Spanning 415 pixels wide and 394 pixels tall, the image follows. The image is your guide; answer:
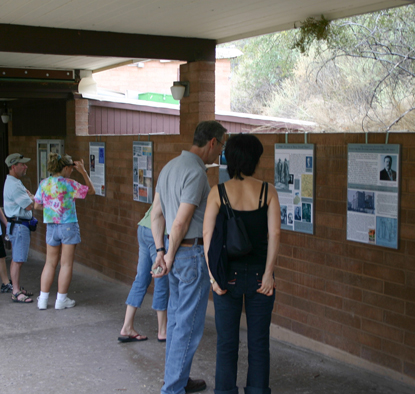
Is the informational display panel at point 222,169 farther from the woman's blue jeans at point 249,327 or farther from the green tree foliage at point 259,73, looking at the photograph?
the green tree foliage at point 259,73

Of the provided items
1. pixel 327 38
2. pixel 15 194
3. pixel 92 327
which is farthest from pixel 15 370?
pixel 327 38

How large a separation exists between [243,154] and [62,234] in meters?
3.67

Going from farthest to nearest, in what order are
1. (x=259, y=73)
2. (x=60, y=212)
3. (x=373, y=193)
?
(x=259, y=73)
(x=60, y=212)
(x=373, y=193)

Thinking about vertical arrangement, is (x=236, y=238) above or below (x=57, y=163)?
below

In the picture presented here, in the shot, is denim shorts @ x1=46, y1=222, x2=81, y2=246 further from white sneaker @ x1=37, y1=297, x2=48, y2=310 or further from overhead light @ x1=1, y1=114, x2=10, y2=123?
overhead light @ x1=1, y1=114, x2=10, y2=123

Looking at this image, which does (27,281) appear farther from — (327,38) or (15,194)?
(327,38)

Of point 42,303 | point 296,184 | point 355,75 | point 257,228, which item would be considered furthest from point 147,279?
point 355,75

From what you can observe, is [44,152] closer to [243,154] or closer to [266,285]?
[243,154]

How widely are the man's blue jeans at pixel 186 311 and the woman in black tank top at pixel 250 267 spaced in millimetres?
314

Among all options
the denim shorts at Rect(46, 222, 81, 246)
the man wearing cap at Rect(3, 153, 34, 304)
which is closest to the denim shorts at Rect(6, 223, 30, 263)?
the man wearing cap at Rect(3, 153, 34, 304)

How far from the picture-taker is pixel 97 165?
8320 mm

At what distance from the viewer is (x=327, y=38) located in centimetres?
571

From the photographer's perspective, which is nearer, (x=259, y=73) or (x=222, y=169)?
(x=222, y=169)

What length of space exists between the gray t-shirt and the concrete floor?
55.4 inches
